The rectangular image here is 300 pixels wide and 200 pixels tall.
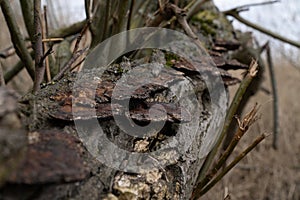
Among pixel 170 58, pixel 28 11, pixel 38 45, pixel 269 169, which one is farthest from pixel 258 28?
pixel 269 169

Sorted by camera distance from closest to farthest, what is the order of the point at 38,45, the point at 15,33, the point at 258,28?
the point at 38,45 < the point at 15,33 < the point at 258,28

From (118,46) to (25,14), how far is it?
28cm

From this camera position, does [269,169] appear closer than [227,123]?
No

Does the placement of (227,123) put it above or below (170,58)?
below

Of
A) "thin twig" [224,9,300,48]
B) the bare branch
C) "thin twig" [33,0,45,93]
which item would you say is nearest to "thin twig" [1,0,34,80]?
the bare branch

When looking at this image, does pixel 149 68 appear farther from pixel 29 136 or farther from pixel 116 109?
pixel 29 136

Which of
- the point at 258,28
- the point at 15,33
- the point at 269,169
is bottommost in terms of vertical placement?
the point at 269,169

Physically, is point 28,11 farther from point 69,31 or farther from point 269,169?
point 269,169

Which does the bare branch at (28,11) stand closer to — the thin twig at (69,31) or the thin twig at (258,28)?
the thin twig at (69,31)

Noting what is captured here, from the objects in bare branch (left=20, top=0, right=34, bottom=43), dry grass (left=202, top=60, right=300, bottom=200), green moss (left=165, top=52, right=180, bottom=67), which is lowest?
dry grass (left=202, top=60, right=300, bottom=200)

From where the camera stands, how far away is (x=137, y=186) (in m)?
0.69

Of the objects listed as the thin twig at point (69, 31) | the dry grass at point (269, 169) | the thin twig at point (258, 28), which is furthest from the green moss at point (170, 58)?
the dry grass at point (269, 169)

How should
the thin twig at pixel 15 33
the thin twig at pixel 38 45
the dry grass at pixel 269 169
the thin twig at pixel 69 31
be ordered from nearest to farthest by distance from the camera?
the thin twig at pixel 38 45, the thin twig at pixel 15 33, the thin twig at pixel 69 31, the dry grass at pixel 269 169

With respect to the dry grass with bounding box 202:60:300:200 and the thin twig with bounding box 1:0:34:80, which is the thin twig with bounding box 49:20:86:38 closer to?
the thin twig with bounding box 1:0:34:80
